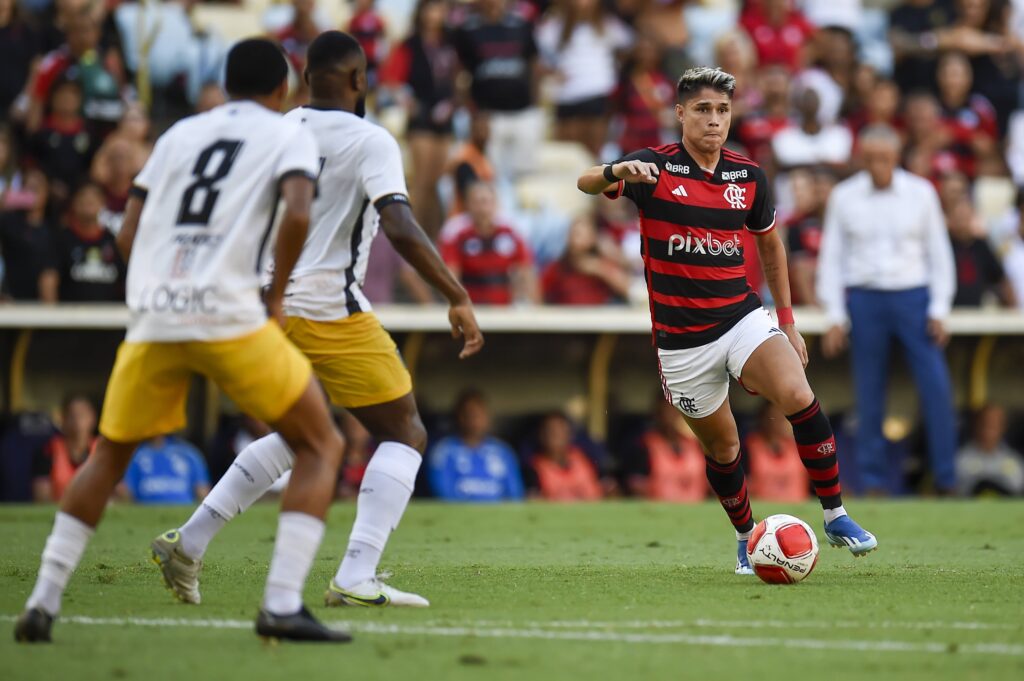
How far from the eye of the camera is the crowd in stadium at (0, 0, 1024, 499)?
549 inches

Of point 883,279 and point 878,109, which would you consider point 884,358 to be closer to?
point 883,279

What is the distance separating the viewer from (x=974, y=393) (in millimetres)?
16344

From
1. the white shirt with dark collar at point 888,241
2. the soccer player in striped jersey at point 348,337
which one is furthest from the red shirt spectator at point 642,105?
the soccer player in striped jersey at point 348,337

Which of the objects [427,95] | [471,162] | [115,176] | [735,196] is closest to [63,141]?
[115,176]

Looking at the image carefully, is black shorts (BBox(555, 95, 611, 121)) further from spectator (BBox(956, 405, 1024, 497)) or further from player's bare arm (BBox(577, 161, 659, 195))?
player's bare arm (BBox(577, 161, 659, 195))

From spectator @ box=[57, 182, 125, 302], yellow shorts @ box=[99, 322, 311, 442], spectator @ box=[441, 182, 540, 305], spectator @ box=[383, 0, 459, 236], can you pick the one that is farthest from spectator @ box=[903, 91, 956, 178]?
yellow shorts @ box=[99, 322, 311, 442]

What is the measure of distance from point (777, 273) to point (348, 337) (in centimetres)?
258

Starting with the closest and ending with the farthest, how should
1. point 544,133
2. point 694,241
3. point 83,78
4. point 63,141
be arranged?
point 694,241, point 63,141, point 83,78, point 544,133

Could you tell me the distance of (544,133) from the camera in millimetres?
17609

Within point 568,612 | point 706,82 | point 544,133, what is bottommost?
point 568,612

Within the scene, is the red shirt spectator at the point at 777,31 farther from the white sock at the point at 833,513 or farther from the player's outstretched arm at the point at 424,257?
the player's outstretched arm at the point at 424,257

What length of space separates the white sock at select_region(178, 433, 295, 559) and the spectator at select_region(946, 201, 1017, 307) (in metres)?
10.3

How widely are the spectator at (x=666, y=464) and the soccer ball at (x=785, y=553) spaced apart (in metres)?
7.46

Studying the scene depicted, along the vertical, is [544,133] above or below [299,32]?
below
